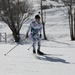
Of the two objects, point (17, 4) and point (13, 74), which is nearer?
point (13, 74)

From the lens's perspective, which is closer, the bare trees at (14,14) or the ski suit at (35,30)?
the ski suit at (35,30)

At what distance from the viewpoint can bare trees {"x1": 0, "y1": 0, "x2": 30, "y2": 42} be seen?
29516 mm

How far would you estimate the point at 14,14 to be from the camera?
3027cm

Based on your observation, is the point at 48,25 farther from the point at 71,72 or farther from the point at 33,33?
the point at 71,72

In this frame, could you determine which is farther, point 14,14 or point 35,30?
point 14,14

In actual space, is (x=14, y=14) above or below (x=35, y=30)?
below

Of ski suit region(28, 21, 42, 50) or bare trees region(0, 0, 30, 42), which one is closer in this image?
ski suit region(28, 21, 42, 50)

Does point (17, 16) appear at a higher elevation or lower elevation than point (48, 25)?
higher

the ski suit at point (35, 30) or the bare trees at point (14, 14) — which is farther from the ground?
the ski suit at point (35, 30)

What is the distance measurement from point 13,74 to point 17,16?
975 inches

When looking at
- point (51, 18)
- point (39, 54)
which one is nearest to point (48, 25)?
point (51, 18)

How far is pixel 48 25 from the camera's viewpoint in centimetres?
4162

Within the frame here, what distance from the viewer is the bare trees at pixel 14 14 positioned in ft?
96.8

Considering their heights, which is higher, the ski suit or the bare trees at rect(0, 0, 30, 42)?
the ski suit
